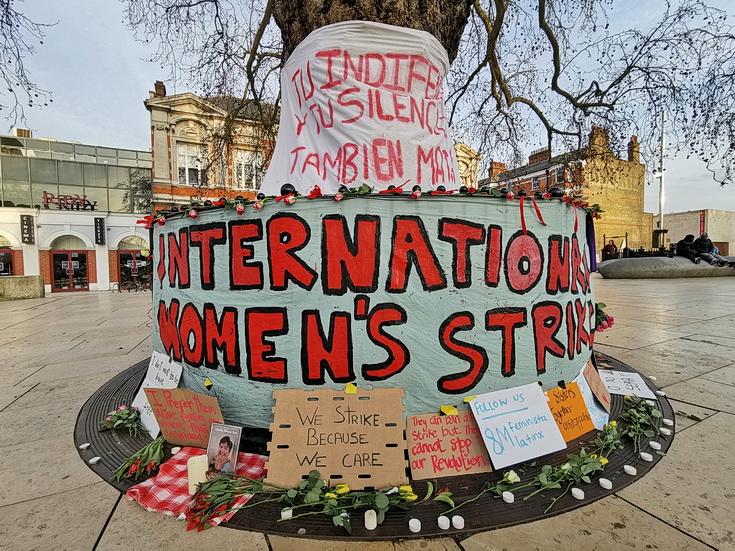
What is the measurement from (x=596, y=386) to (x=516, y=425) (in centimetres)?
120

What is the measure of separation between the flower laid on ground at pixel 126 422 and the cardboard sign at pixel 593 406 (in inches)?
140

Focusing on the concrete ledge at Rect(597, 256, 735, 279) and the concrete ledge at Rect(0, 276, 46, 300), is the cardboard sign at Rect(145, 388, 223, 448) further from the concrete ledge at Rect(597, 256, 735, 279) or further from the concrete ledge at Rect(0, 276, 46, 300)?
the concrete ledge at Rect(597, 256, 735, 279)

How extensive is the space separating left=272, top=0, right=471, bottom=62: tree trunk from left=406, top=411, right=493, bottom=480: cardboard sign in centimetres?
340

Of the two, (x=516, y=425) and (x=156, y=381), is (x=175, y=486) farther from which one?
(x=516, y=425)

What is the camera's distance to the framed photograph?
2.09m

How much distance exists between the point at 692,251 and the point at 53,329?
26179mm

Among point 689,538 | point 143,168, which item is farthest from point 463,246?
point 143,168

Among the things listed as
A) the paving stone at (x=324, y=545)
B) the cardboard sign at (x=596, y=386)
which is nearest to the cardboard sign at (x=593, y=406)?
the cardboard sign at (x=596, y=386)

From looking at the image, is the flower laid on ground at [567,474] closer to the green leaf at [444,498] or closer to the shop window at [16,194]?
the green leaf at [444,498]

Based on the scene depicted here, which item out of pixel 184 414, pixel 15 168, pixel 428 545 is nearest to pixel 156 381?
pixel 184 414

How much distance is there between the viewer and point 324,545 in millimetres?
1562

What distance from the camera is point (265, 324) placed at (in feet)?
7.69

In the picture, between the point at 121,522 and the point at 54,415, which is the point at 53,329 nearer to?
the point at 54,415

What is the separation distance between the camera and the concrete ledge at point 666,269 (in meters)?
16.5
